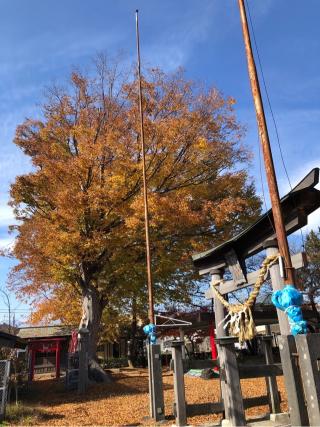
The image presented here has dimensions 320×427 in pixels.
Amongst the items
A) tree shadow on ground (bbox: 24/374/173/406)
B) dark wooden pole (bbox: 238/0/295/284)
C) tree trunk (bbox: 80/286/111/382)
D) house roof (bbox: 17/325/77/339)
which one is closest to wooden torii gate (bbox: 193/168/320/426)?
Answer: dark wooden pole (bbox: 238/0/295/284)

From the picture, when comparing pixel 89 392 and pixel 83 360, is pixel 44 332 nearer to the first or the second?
pixel 83 360

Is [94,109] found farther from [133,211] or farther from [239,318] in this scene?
[239,318]

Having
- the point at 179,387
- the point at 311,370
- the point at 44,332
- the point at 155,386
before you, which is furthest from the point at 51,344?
the point at 311,370

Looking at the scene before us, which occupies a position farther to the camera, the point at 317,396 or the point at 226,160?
the point at 226,160

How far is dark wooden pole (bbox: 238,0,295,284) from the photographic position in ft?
18.9

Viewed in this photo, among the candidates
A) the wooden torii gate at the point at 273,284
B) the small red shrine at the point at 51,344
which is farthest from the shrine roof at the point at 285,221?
the small red shrine at the point at 51,344

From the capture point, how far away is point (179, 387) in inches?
327

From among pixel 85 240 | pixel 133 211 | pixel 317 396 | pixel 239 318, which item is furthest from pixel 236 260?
pixel 85 240

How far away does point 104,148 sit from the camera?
16.4 meters

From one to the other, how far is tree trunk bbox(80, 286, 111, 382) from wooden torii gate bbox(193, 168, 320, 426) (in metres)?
9.37

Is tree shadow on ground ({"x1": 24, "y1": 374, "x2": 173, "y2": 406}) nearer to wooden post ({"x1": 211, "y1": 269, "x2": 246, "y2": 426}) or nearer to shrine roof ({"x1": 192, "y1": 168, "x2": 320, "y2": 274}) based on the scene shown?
shrine roof ({"x1": 192, "y1": 168, "x2": 320, "y2": 274})

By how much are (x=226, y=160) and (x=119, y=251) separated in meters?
6.41

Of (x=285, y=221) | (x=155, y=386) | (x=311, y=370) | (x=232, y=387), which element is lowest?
(x=155, y=386)

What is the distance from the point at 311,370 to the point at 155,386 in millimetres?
6207
